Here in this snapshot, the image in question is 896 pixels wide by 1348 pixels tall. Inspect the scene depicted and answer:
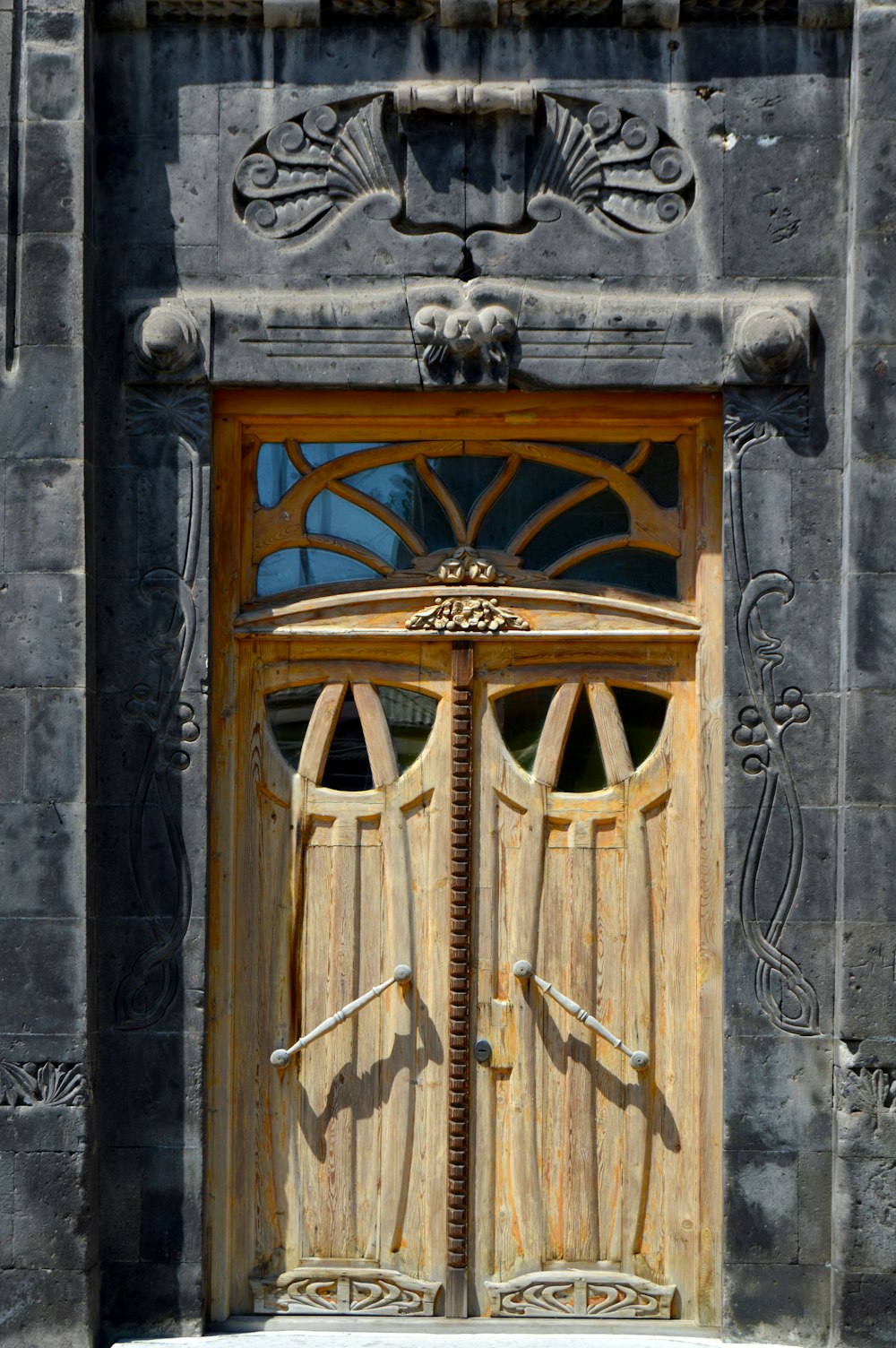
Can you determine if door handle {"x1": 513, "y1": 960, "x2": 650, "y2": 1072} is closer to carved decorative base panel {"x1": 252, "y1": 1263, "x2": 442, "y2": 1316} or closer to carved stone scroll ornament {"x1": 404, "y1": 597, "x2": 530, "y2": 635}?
carved decorative base panel {"x1": 252, "y1": 1263, "x2": 442, "y2": 1316}

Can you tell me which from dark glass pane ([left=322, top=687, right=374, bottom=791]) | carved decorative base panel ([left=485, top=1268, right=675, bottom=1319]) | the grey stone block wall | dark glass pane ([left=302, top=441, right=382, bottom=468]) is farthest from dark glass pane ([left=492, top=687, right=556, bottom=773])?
carved decorative base panel ([left=485, top=1268, right=675, bottom=1319])

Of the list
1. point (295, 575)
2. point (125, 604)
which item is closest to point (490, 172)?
point (295, 575)

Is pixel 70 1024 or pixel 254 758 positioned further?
pixel 254 758

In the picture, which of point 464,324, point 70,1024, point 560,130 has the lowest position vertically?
point 70,1024

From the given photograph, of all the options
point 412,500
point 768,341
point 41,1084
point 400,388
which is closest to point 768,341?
point 768,341

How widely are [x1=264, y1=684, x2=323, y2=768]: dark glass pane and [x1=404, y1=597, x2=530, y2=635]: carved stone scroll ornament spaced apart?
479 mm

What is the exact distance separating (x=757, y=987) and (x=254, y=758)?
204cm

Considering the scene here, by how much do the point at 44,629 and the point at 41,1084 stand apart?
161cm

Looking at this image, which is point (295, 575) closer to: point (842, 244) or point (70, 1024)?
point (70, 1024)

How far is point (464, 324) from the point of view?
5098 millimetres

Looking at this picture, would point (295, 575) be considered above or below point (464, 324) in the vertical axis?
below

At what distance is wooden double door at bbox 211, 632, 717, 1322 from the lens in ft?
17.4

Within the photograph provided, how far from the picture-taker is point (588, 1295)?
5270mm

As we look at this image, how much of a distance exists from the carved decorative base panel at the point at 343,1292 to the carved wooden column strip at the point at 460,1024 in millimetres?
134
